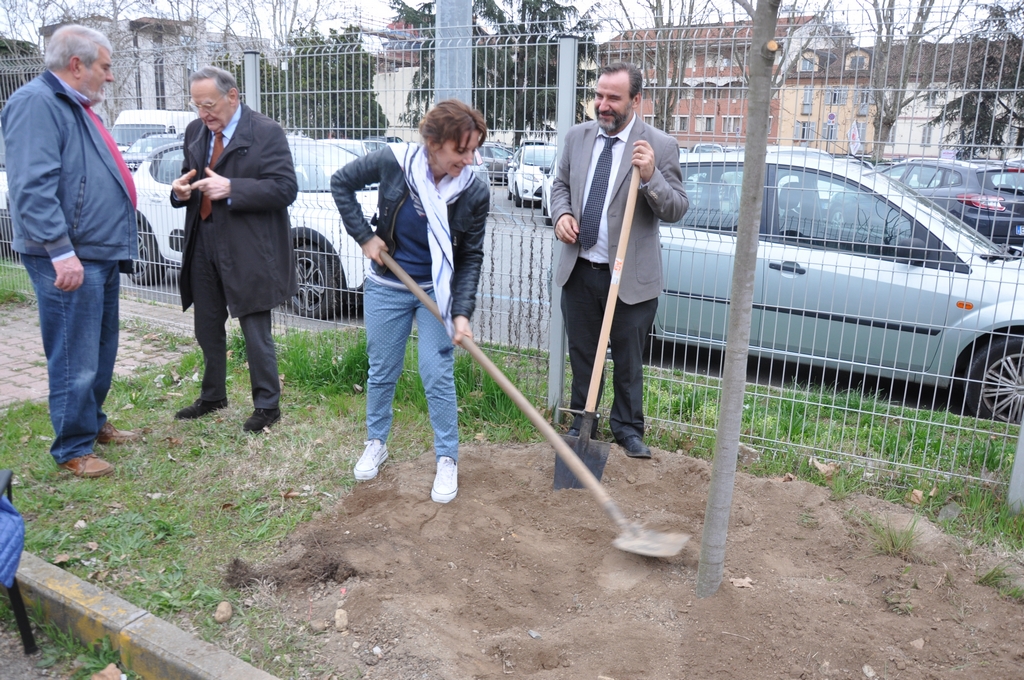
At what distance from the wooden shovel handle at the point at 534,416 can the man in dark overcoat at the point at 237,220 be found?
1.20 metres

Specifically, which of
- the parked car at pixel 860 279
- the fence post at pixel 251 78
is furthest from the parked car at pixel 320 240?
the parked car at pixel 860 279

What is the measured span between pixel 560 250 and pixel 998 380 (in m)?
2.41

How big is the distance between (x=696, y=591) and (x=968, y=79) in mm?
2750

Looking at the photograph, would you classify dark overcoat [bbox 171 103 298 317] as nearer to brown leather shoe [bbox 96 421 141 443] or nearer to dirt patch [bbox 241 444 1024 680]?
brown leather shoe [bbox 96 421 141 443]

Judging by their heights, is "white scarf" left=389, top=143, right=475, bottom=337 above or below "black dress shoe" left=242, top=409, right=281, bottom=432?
above

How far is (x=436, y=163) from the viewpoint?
3.72 m

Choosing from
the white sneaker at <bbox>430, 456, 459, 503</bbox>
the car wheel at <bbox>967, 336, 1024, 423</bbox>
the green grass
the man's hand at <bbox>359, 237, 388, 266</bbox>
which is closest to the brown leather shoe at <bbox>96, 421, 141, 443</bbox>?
the green grass

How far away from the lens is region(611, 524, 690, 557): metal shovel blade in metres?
3.28

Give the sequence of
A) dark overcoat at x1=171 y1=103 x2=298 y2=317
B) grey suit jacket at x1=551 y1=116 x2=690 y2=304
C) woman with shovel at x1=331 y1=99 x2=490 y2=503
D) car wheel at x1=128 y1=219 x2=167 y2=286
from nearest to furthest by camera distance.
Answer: woman with shovel at x1=331 y1=99 x2=490 y2=503, grey suit jacket at x1=551 y1=116 x2=690 y2=304, dark overcoat at x1=171 y1=103 x2=298 y2=317, car wheel at x1=128 y1=219 x2=167 y2=286

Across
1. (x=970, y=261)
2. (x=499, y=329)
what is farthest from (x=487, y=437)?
(x=970, y=261)

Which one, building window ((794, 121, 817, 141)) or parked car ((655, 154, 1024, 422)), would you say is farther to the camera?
building window ((794, 121, 817, 141))

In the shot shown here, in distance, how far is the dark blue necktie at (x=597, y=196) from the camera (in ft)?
14.0

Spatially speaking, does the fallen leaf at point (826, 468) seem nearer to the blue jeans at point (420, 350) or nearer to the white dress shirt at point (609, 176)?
the white dress shirt at point (609, 176)

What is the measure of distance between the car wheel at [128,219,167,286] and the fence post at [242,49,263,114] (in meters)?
2.02
